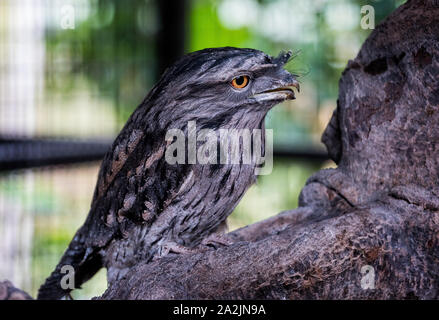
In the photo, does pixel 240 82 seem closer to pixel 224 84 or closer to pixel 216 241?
pixel 224 84

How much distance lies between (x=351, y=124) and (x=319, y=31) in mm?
2099

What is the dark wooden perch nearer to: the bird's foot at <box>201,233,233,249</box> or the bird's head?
the bird's foot at <box>201,233,233,249</box>

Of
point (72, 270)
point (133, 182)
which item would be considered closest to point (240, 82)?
point (133, 182)

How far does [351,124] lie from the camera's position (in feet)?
5.85

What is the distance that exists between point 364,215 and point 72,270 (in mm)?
1078

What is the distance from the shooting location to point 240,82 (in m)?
1.52

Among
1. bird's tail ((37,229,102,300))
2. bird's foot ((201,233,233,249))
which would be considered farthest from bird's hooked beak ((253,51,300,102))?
bird's tail ((37,229,102,300))

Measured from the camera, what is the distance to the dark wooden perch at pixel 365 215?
1.39 meters

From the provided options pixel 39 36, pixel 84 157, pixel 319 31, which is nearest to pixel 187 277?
pixel 84 157

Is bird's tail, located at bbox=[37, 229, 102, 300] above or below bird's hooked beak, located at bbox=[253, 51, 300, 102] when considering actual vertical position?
below

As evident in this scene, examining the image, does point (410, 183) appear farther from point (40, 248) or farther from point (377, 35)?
point (40, 248)

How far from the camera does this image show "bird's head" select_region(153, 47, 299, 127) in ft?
4.90

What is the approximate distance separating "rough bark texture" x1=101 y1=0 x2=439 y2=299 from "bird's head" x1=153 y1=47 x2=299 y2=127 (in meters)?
→ 0.37

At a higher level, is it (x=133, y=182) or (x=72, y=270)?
(x=133, y=182)
